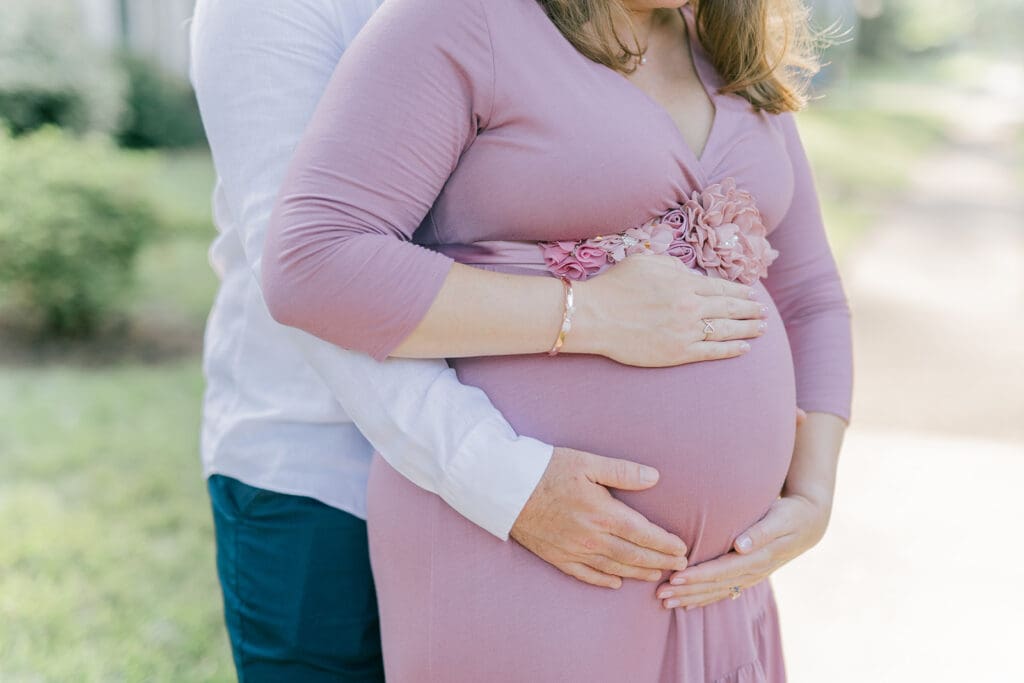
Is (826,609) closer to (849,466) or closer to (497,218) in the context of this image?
(849,466)

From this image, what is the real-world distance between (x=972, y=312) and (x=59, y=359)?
6282 mm

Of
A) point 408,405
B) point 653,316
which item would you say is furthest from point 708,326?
point 408,405

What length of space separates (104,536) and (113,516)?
20 cm

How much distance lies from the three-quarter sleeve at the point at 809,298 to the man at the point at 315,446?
1.74ft

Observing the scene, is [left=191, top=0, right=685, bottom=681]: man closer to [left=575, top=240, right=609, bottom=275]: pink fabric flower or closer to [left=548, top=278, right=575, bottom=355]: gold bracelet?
[left=548, top=278, right=575, bottom=355]: gold bracelet

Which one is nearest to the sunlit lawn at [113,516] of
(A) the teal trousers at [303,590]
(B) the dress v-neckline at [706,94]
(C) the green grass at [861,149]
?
(A) the teal trousers at [303,590]

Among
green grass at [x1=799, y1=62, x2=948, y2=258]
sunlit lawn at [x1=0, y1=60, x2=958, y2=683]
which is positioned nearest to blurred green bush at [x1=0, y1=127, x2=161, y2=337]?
sunlit lawn at [x1=0, y1=60, x2=958, y2=683]

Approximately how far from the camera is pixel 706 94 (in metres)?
1.69

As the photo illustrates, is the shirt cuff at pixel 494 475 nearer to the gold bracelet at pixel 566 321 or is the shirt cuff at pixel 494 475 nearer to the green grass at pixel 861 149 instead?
the gold bracelet at pixel 566 321

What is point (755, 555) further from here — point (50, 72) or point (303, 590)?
point (50, 72)

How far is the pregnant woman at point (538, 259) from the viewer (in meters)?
1.31

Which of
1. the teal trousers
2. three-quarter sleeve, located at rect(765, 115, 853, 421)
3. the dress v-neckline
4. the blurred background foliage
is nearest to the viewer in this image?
the dress v-neckline

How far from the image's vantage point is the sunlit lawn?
3.40 m

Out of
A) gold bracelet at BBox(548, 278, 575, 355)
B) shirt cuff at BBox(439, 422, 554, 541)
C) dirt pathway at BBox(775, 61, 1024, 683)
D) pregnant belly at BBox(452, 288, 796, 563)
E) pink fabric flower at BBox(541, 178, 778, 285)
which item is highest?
pink fabric flower at BBox(541, 178, 778, 285)
